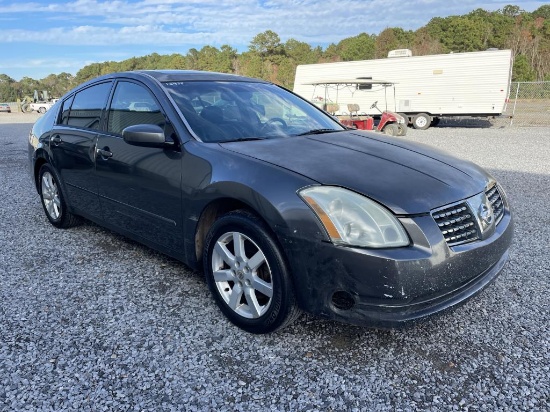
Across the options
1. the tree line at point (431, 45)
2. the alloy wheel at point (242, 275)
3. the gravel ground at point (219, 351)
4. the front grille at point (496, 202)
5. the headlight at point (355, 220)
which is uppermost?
the tree line at point (431, 45)

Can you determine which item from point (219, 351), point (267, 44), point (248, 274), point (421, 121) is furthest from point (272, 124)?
point (267, 44)

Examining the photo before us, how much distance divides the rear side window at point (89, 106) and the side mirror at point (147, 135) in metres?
1.07

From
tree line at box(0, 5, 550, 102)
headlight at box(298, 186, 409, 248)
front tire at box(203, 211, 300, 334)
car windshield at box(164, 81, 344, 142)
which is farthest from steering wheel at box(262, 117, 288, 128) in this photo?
tree line at box(0, 5, 550, 102)

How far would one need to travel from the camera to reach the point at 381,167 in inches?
103

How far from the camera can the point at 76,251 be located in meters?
4.14

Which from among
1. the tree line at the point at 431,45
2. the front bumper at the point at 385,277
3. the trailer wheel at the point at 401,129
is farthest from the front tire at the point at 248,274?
the tree line at the point at 431,45

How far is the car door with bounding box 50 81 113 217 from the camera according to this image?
12.9ft

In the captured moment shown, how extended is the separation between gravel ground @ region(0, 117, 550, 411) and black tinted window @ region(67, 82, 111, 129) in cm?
127

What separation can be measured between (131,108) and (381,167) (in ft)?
6.96

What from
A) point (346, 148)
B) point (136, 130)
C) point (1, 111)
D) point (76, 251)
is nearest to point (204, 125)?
point (136, 130)

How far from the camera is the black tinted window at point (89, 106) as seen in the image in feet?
13.0

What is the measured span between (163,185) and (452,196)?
1868mm

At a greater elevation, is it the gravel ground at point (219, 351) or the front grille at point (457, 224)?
the front grille at point (457, 224)

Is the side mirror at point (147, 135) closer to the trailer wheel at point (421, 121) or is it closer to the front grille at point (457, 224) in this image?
the front grille at point (457, 224)
